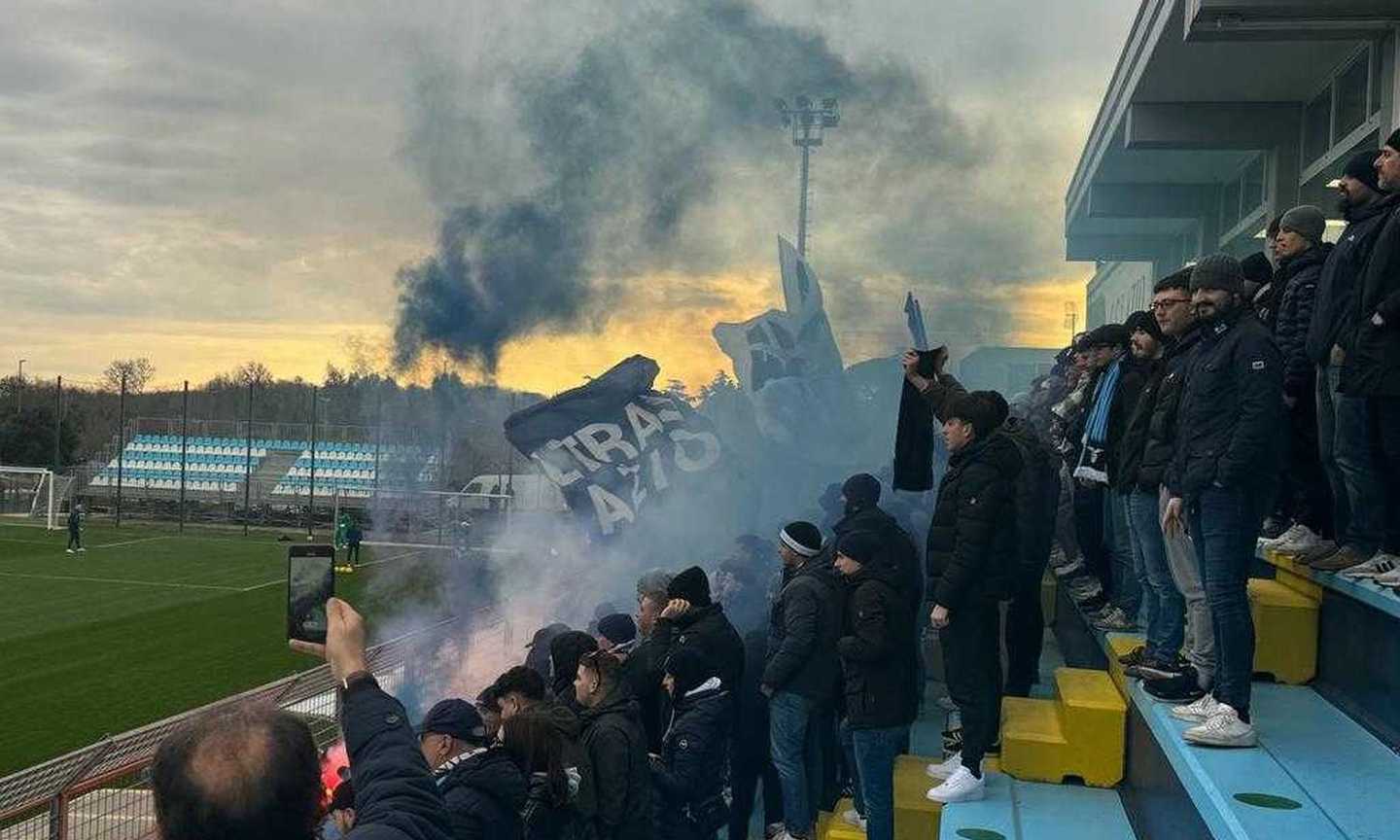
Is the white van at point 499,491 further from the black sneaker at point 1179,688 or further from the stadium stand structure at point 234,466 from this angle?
the black sneaker at point 1179,688

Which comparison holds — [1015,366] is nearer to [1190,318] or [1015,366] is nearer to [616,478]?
[616,478]

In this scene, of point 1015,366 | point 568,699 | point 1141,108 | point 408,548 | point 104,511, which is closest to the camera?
point 568,699

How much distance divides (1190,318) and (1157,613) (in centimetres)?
136

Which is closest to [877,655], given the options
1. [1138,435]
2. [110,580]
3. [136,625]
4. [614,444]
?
[1138,435]

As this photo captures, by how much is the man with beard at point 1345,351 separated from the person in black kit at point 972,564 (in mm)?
1333

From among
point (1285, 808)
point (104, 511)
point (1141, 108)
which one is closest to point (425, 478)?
point (1141, 108)

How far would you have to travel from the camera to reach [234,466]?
185 feet

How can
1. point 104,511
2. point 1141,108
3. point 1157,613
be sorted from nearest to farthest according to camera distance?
point 1157,613
point 1141,108
point 104,511

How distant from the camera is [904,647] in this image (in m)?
5.96

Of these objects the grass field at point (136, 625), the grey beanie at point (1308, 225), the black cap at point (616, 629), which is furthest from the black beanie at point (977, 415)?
the grass field at point (136, 625)

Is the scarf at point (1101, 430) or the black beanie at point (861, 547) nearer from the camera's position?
the black beanie at point (861, 547)

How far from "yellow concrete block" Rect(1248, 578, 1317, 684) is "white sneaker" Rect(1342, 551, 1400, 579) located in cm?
60

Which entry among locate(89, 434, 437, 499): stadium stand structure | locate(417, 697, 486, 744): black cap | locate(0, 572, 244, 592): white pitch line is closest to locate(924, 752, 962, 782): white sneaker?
locate(417, 697, 486, 744): black cap

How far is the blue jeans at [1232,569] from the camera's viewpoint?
4512mm
